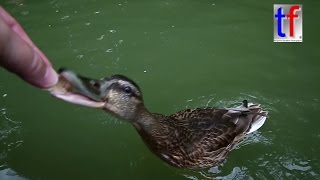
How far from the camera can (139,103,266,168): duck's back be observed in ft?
14.6

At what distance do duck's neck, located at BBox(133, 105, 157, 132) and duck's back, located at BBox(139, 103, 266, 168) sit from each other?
0.29 ft

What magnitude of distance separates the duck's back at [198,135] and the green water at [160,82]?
0.36 m

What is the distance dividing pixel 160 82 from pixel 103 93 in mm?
2645

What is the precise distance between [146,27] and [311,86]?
290cm

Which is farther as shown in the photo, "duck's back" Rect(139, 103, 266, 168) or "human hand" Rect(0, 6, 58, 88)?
"duck's back" Rect(139, 103, 266, 168)

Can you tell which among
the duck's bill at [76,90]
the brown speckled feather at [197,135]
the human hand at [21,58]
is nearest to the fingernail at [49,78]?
the human hand at [21,58]

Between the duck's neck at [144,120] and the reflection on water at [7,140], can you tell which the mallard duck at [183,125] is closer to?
the duck's neck at [144,120]

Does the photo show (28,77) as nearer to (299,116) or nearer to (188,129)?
(188,129)

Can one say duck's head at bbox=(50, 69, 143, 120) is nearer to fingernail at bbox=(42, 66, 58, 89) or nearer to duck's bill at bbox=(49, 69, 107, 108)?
duck's bill at bbox=(49, 69, 107, 108)

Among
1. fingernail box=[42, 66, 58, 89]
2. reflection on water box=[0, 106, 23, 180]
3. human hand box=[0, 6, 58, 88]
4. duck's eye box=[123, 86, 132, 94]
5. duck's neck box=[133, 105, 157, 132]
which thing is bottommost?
reflection on water box=[0, 106, 23, 180]

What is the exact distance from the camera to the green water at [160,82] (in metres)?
5.05

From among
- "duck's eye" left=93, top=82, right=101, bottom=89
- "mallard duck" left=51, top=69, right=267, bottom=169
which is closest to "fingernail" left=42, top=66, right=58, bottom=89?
"duck's eye" left=93, top=82, right=101, bottom=89

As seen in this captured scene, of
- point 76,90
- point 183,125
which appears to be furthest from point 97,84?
point 183,125

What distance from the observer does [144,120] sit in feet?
13.6
